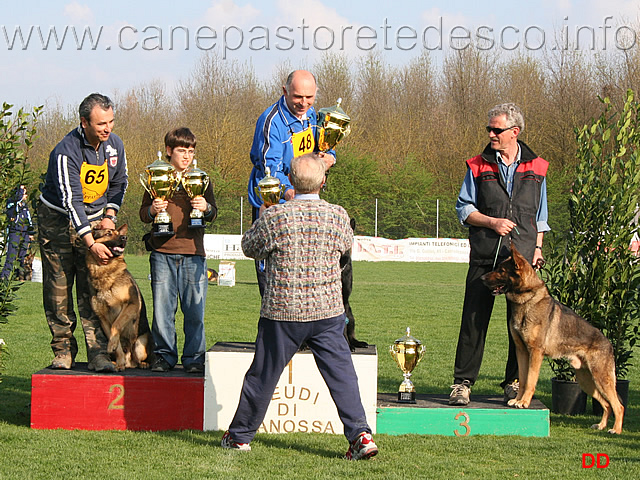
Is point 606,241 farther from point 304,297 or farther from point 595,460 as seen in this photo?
point 304,297

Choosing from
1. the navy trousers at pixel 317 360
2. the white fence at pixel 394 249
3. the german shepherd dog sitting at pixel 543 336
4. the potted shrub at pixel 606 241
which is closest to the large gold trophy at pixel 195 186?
the navy trousers at pixel 317 360

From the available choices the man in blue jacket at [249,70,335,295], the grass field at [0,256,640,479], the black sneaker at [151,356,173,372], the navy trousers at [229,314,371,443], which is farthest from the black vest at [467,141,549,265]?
the black sneaker at [151,356,173,372]

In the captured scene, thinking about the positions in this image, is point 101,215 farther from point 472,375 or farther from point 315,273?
point 472,375

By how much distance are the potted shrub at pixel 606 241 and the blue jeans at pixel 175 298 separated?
2969 mm

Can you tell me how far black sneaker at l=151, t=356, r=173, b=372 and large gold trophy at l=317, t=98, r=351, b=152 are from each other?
2.01m

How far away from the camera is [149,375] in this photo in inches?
215

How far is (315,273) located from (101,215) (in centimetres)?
206

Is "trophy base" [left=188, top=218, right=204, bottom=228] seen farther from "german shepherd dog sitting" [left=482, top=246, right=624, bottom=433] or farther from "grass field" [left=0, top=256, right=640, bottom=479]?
"german shepherd dog sitting" [left=482, top=246, right=624, bottom=433]

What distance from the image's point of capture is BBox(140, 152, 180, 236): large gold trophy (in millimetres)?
5438

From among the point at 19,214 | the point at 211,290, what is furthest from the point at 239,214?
the point at 19,214

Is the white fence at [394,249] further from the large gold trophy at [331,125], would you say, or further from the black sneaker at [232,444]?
the black sneaker at [232,444]

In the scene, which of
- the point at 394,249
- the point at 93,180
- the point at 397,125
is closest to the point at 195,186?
the point at 93,180

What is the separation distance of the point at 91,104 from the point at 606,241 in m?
4.25

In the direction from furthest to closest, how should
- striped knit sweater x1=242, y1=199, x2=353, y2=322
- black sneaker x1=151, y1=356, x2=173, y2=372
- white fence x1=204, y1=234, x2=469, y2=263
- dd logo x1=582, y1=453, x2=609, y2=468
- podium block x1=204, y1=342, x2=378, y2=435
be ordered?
1. white fence x1=204, y1=234, x2=469, y2=263
2. black sneaker x1=151, y1=356, x2=173, y2=372
3. podium block x1=204, y1=342, x2=378, y2=435
4. dd logo x1=582, y1=453, x2=609, y2=468
5. striped knit sweater x1=242, y1=199, x2=353, y2=322
